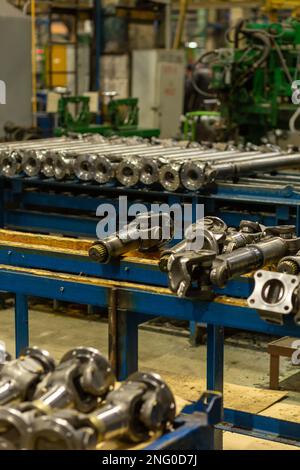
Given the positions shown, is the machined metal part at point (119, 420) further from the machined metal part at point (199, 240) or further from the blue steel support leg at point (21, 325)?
the blue steel support leg at point (21, 325)

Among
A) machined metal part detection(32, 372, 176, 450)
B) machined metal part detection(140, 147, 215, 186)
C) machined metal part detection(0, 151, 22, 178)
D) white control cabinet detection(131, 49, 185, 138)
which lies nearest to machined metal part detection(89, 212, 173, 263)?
machined metal part detection(32, 372, 176, 450)

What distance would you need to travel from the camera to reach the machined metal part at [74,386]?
2445 mm

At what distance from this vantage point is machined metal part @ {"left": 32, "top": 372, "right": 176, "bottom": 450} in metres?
2.24

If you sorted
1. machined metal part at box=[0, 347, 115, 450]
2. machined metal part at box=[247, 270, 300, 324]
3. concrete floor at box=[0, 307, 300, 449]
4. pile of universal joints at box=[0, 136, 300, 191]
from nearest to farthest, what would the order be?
1. machined metal part at box=[0, 347, 115, 450]
2. machined metal part at box=[247, 270, 300, 324]
3. concrete floor at box=[0, 307, 300, 449]
4. pile of universal joints at box=[0, 136, 300, 191]

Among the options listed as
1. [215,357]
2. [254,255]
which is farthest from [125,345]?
[254,255]

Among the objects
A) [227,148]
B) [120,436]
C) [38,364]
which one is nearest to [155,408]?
[120,436]

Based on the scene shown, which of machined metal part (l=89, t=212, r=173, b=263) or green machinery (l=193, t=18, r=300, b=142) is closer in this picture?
machined metal part (l=89, t=212, r=173, b=263)

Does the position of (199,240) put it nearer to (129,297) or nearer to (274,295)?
(129,297)

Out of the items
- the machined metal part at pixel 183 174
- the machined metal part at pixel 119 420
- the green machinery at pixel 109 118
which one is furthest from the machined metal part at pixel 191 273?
the green machinery at pixel 109 118

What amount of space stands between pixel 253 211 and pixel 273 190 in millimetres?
332

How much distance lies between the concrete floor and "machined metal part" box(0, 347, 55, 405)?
1823 millimetres

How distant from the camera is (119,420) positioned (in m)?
2.41

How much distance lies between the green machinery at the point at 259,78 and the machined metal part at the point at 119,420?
5561 mm

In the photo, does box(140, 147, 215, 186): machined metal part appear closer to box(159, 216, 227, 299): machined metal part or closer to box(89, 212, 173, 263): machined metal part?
box(89, 212, 173, 263): machined metal part
